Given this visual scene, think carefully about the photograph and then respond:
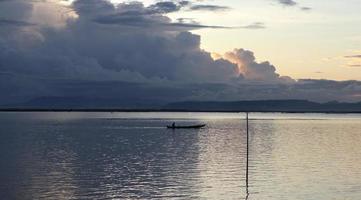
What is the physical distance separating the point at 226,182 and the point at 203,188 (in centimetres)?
460

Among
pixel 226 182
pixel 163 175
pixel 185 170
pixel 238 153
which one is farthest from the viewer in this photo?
pixel 238 153

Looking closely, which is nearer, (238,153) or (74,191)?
(74,191)

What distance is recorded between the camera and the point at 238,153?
286ft

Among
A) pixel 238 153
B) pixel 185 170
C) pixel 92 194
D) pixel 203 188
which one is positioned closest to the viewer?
pixel 92 194

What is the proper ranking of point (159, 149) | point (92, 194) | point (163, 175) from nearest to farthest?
point (92, 194)
point (163, 175)
point (159, 149)

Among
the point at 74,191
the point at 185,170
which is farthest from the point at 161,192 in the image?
the point at 185,170

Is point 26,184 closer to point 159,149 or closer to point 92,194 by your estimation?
point 92,194

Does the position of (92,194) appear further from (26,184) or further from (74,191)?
(26,184)

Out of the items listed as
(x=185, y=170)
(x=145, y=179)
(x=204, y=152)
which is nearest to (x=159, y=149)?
(x=204, y=152)

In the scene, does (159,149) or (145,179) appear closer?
(145,179)

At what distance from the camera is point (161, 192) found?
155ft

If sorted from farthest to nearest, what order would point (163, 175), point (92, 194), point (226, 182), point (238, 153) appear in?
1. point (238, 153)
2. point (163, 175)
3. point (226, 182)
4. point (92, 194)

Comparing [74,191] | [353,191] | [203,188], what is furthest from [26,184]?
[353,191]

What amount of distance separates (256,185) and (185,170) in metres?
13.0
